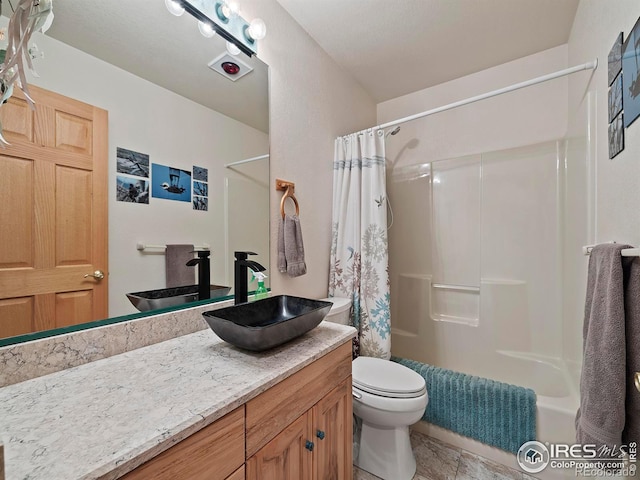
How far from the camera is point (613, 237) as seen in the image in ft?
3.45

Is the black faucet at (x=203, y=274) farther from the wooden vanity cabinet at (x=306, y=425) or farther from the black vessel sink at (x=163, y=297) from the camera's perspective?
the wooden vanity cabinet at (x=306, y=425)

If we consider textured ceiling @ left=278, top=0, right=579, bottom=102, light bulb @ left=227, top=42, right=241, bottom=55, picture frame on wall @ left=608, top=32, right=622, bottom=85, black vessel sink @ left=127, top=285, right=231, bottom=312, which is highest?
textured ceiling @ left=278, top=0, right=579, bottom=102

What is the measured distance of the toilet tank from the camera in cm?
164

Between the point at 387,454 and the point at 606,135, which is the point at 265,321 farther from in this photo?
the point at 606,135

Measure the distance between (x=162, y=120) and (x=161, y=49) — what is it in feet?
0.97

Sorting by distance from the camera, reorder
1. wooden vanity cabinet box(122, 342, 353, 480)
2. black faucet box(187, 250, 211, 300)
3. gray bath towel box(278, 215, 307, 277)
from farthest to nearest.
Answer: gray bath towel box(278, 215, 307, 277)
black faucet box(187, 250, 211, 300)
wooden vanity cabinet box(122, 342, 353, 480)

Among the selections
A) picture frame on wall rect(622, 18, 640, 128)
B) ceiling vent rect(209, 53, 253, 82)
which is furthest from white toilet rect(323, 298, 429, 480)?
ceiling vent rect(209, 53, 253, 82)

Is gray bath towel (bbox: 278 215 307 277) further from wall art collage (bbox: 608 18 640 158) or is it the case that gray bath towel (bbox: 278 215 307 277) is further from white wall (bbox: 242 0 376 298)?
wall art collage (bbox: 608 18 640 158)

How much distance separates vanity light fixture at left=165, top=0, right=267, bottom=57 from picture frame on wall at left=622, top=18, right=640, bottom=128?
1429 millimetres

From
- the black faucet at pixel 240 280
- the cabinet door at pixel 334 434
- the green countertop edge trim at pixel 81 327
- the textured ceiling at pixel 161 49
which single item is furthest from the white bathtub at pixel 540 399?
the textured ceiling at pixel 161 49

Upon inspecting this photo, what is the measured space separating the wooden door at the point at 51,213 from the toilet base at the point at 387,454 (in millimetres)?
1422

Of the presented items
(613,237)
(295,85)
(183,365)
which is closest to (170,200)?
(183,365)

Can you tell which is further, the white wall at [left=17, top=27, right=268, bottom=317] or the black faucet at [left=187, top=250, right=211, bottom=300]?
the black faucet at [left=187, top=250, right=211, bottom=300]

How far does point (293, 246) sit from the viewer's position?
1.50 meters
